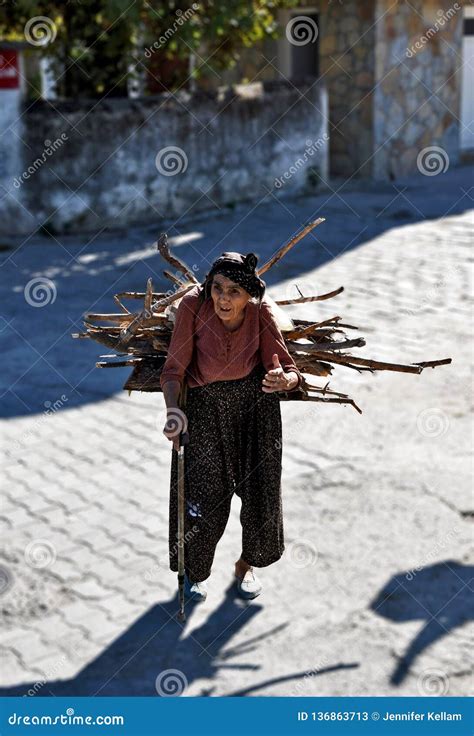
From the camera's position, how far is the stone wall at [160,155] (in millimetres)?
15141

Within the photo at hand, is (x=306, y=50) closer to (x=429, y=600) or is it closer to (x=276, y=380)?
(x=429, y=600)

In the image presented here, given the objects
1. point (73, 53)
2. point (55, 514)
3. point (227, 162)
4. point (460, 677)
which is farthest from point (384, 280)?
point (460, 677)

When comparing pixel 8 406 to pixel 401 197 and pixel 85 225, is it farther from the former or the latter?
pixel 401 197

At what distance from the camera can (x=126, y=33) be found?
15.1 metres

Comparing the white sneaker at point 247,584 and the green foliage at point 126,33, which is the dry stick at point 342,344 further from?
the green foliage at point 126,33

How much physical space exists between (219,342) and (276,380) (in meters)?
0.19

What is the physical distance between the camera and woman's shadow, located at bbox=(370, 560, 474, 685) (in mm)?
6668

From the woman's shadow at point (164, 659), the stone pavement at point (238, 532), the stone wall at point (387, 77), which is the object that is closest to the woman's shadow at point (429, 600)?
the stone pavement at point (238, 532)

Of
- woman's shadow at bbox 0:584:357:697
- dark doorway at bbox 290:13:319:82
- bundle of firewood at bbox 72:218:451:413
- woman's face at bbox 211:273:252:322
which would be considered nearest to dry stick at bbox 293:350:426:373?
bundle of firewood at bbox 72:218:451:413

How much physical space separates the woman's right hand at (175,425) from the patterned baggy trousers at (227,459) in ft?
0.52

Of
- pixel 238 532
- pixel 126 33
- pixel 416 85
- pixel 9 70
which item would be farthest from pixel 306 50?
pixel 238 532

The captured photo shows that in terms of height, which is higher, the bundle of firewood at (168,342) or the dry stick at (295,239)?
the dry stick at (295,239)

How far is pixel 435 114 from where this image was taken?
20.9m

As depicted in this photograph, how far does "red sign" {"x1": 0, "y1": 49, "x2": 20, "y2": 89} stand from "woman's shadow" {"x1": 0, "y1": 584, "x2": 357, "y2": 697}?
988cm
